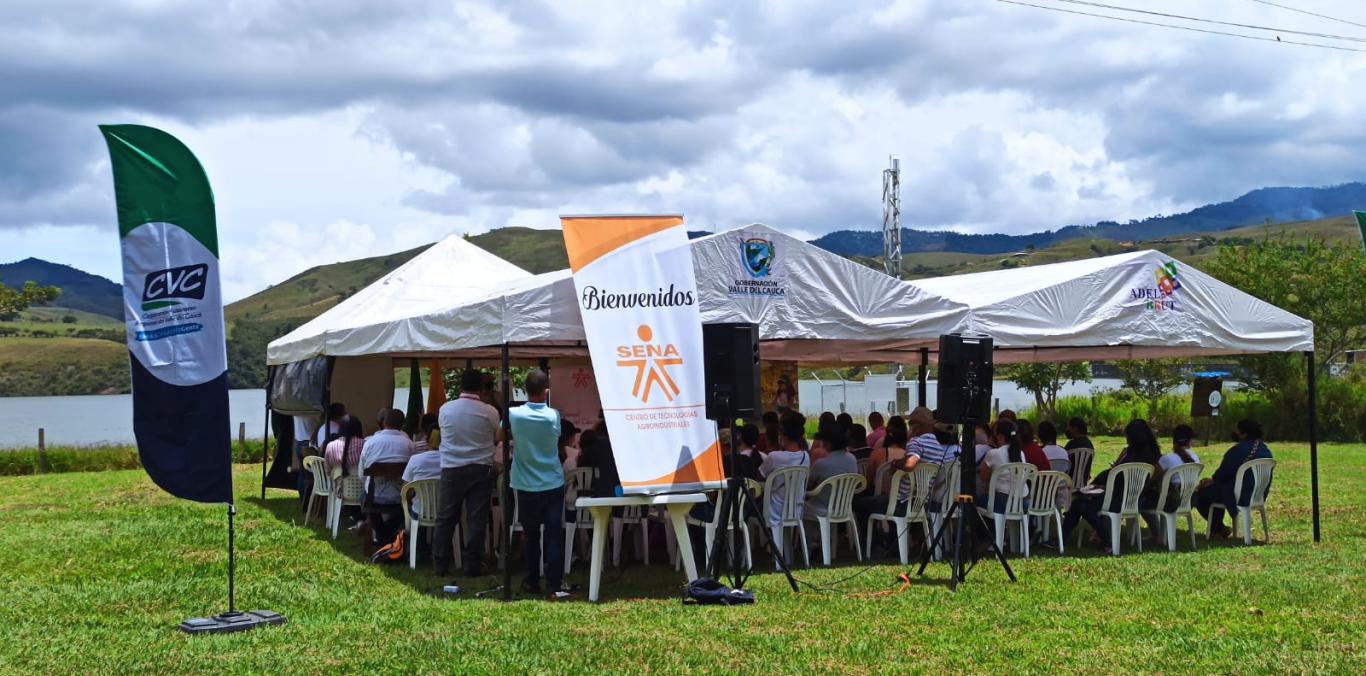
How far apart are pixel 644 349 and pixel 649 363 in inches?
3.8

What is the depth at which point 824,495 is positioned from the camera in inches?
378

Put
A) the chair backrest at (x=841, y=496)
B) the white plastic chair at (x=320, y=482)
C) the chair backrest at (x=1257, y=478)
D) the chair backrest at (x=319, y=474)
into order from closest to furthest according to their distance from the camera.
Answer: the chair backrest at (x=841, y=496), the chair backrest at (x=1257, y=478), the white plastic chair at (x=320, y=482), the chair backrest at (x=319, y=474)

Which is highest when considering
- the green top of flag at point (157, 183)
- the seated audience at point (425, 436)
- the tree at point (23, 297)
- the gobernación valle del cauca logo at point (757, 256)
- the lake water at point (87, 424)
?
the tree at point (23, 297)

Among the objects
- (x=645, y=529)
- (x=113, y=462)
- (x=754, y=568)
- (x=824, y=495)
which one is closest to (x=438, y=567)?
(x=645, y=529)

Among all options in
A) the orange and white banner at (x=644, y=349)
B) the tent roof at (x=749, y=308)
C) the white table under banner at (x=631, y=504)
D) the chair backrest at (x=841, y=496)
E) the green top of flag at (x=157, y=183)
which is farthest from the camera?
the chair backrest at (x=841, y=496)

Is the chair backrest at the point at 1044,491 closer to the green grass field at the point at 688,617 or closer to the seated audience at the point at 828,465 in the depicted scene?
the green grass field at the point at 688,617

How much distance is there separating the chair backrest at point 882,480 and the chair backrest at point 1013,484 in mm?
825

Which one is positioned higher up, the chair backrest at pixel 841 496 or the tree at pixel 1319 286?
the tree at pixel 1319 286

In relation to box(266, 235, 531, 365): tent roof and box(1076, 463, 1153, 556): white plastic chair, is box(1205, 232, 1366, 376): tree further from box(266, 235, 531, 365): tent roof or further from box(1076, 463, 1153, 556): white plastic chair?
box(266, 235, 531, 365): tent roof

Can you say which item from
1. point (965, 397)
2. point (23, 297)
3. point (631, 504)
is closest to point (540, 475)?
point (631, 504)

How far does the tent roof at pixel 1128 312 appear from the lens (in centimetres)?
997

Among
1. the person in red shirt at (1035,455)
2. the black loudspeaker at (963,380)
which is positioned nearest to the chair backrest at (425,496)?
the black loudspeaker at (963,380)

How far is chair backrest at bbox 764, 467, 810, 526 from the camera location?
918cm

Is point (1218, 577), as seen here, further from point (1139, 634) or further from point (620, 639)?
point (620, 639)
